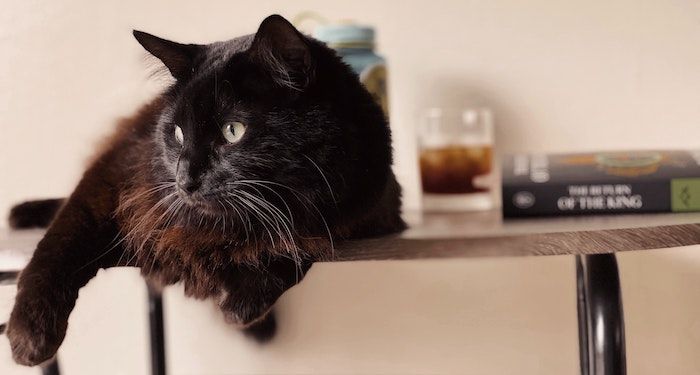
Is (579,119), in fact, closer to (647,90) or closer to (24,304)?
(647,90)

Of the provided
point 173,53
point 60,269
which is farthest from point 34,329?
point 173,53

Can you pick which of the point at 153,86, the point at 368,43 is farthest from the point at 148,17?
the point at 368,43

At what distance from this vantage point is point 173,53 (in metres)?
0.74

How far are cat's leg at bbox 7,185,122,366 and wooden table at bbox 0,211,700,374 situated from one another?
2.0 inches

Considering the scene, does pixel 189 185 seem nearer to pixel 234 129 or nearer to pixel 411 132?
pixel 234 129

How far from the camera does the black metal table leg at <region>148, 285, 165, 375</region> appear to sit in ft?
3.67

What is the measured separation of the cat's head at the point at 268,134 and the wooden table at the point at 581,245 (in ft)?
0.24

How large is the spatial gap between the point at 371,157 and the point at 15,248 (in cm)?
39

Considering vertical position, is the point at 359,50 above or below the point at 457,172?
above

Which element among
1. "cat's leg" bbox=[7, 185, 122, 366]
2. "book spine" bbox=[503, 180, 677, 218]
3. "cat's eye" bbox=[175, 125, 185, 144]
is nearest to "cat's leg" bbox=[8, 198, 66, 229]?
"cat's leg" bbox=[7, 185, 122, 366]

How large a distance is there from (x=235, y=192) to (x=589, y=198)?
41 cm

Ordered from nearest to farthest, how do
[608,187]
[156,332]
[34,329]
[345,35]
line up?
1. [34,329]
2. [608,187]
3. [345,35]
4. [156,332]

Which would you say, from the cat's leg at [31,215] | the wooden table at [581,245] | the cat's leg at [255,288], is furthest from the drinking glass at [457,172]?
the cat's leg at [31,215]

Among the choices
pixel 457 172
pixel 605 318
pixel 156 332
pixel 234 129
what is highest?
pixel 234 129
